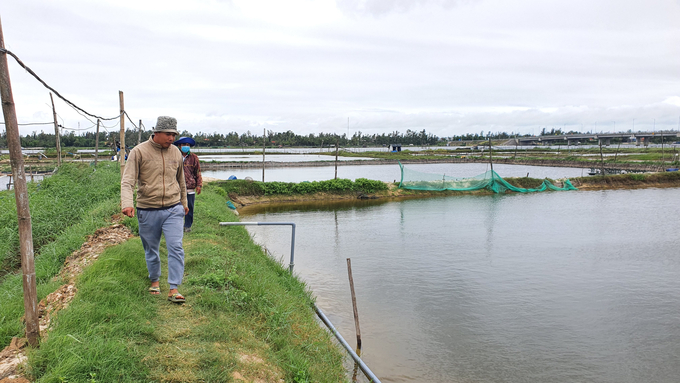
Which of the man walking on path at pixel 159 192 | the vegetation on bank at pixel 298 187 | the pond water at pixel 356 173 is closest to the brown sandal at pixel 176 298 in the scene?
the man walking on path at pixel 159 192

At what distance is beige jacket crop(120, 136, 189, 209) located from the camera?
4184 millimetres

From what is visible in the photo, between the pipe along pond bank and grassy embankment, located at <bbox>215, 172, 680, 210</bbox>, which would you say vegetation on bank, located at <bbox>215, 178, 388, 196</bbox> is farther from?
the pipe along pond bank

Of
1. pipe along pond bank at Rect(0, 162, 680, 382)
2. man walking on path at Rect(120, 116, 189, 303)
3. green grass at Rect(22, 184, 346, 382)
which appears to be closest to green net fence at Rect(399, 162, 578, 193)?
pipe along pond bank at Rect(0, 162, 680, 382)

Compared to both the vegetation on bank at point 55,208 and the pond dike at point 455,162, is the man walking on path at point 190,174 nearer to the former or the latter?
the vegetation on bank at point 55,208

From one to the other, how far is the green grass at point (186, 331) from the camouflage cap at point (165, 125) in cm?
157

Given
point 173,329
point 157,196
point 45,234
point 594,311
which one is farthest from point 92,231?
point 594,311

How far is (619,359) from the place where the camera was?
666cm

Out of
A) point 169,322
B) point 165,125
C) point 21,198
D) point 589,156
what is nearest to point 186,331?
point 169,322

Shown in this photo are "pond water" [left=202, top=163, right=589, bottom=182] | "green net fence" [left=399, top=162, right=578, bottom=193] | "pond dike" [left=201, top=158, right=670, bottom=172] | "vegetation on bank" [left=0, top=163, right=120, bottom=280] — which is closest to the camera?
"vegetation on bank" [left=0, top=163, right=120, bottom=280]

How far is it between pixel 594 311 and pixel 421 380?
456cm

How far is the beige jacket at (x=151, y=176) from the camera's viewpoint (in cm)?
418

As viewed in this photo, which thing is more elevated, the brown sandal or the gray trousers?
the gray trousers

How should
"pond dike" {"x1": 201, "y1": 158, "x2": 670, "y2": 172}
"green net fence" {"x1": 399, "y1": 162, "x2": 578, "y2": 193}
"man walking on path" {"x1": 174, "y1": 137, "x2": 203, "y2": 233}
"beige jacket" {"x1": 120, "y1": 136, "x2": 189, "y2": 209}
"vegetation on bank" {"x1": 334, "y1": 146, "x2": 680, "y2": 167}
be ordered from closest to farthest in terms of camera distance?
"beige jacket" {"x1": 120, "y1": 136, "x2": 189, "y2": 209}
"man walking on path" {"x1": 174, "y1": 137, "x2": 203, "y2": 233}
"green net fence" {"x1": 399, "y1": 162, "x2": 578, "y2": 193}
"pond dike" {"x1": 201, "y1": 158, "x2": 670, "y2": 172}
"vegetation on bank" {"x1": 334, "y1": 146, "x2": 680, "y2": 167}

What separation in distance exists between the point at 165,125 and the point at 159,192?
0.67m
